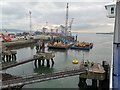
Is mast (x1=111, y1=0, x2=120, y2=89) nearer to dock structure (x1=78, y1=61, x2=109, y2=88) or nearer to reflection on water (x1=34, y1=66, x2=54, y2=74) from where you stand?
dock structure (x1=78, y1=61, x2=109, y2=88)

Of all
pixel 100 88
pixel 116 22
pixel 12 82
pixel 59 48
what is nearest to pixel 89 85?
pixel 100 88

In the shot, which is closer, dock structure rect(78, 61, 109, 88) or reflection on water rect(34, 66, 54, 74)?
dock structure rect(78, 61, 109, 88)

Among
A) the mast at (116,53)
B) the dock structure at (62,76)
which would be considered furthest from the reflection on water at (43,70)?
the mast at (116,53)

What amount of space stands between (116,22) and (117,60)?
3.63m

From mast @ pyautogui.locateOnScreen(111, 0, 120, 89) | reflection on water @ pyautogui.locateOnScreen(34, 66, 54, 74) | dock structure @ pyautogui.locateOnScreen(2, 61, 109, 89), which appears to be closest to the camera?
mast @ pyautogui.locateOnScreen(111, 0, 120, 89)

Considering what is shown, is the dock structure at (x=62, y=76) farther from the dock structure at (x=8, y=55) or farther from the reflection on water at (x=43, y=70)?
the dock structure at (x=8, y=55)

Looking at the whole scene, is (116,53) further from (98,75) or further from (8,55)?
(8,55)

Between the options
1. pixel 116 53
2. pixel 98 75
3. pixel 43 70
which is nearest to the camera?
pixel 116 53

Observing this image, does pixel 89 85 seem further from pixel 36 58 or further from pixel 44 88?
pixel 36 58

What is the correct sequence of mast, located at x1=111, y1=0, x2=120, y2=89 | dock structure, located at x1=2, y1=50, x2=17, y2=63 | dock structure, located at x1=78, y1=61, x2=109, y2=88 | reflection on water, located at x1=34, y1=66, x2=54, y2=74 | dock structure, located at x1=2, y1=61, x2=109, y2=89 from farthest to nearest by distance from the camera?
dock structure, located at x1=2, y1=50, x2=17, y2=63 → reflection on water, located at x1=34, y1=66, x2=54, y2=74 → dock structure, located at x1=78, y1=61, x2=109, y2=88 → dock structure, located at x1=2, y1=61, x2=109, y2=89 → mast, located at x1=111, y1=0, x2=120, y2=89

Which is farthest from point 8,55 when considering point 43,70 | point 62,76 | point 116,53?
point 116,53

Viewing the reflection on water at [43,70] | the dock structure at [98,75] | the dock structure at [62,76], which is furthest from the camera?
the reflection on water at [43,70]

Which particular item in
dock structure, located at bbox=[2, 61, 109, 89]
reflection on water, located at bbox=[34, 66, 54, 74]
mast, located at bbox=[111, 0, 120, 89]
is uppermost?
mast, located at bbox=[111, 0, 120, 89]

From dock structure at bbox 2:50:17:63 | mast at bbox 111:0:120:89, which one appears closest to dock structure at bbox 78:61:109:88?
mast at bbox 111:0:120:89
